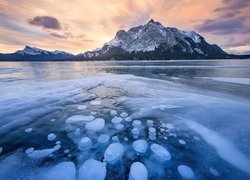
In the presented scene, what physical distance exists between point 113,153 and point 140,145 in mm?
614

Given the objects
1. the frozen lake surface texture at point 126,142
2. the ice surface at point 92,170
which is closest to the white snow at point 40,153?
the frozen lake surface texture at point 126,142

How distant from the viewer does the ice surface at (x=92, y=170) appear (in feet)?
7.33

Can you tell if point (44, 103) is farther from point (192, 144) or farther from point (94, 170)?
point (192, 144)

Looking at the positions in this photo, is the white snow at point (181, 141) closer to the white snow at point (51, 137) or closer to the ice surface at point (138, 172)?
the ice surface at point (138, 172)

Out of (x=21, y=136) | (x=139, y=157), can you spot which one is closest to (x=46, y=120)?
(x=21, y=136)

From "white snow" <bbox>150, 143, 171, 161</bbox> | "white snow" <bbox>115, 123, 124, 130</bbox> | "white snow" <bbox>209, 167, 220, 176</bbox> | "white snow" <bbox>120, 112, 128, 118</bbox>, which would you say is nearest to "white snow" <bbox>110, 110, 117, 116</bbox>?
"white snow" <bbox>120, 112, 128, 118</bbox>

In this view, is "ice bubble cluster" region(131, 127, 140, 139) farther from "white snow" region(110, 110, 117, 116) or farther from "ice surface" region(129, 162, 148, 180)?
"white snow" region(110, 110, 117, 116)

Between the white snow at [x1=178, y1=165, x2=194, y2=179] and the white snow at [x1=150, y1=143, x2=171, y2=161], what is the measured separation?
0.93ft

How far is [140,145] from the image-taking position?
3055mm

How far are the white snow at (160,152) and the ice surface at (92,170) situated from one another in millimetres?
1027

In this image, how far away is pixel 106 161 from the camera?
259 centimetres

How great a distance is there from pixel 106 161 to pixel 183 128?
2215 mm

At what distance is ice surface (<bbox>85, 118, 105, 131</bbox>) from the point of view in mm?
3781

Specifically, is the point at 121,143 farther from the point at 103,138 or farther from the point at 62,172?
the point at 62,172
